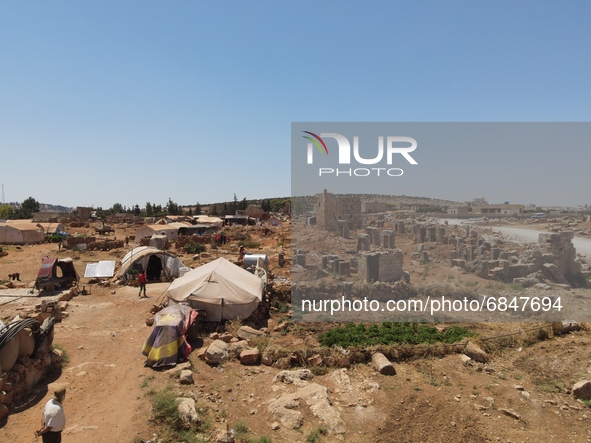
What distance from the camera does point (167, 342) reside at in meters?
7.13

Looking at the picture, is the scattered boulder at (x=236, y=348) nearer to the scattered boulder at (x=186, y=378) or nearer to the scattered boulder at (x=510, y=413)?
the scattered boulder at (x=186, y=378)

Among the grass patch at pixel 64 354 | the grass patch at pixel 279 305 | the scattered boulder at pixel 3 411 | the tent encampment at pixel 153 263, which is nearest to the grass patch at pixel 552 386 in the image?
the grass patch at pixel 279 305

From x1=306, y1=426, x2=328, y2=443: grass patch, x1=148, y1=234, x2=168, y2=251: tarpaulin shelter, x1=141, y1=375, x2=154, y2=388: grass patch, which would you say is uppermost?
x1=148, y1=234, x2=168, y2=251: tarpaulin shelter

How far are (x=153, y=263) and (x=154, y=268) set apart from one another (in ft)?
0.69

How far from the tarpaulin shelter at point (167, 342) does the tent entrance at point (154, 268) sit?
7807 millimetres

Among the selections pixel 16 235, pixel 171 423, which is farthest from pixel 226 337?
pixel 16 235

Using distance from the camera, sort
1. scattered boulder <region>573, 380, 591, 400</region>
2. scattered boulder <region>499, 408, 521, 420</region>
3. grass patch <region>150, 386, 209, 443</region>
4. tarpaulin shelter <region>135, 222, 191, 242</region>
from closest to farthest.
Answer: grass patch <region>150, 386, 209, 443</region> → scattered boulder <region>499, 408, 521, 420</region> → scattered boulder <region>573, 380, 591, 400</region> → tarpaulin shelter <region>135, 222, 191, 242</region>

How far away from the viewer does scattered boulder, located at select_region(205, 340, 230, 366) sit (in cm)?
727

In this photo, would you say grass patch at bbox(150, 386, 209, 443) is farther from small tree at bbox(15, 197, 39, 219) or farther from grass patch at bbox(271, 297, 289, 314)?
small tree at bbox(15, 197, 39, 219)

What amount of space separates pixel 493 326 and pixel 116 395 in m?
9.55

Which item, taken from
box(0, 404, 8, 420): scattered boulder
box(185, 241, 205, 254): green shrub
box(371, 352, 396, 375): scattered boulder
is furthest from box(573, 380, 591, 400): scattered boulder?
box(185, 241, 205, 254): green shrub

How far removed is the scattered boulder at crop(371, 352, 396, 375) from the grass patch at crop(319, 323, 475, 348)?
0.84 meters

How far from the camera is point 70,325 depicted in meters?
9.43

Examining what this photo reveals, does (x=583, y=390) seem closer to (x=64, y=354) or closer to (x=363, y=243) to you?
(x=64, y=354)
